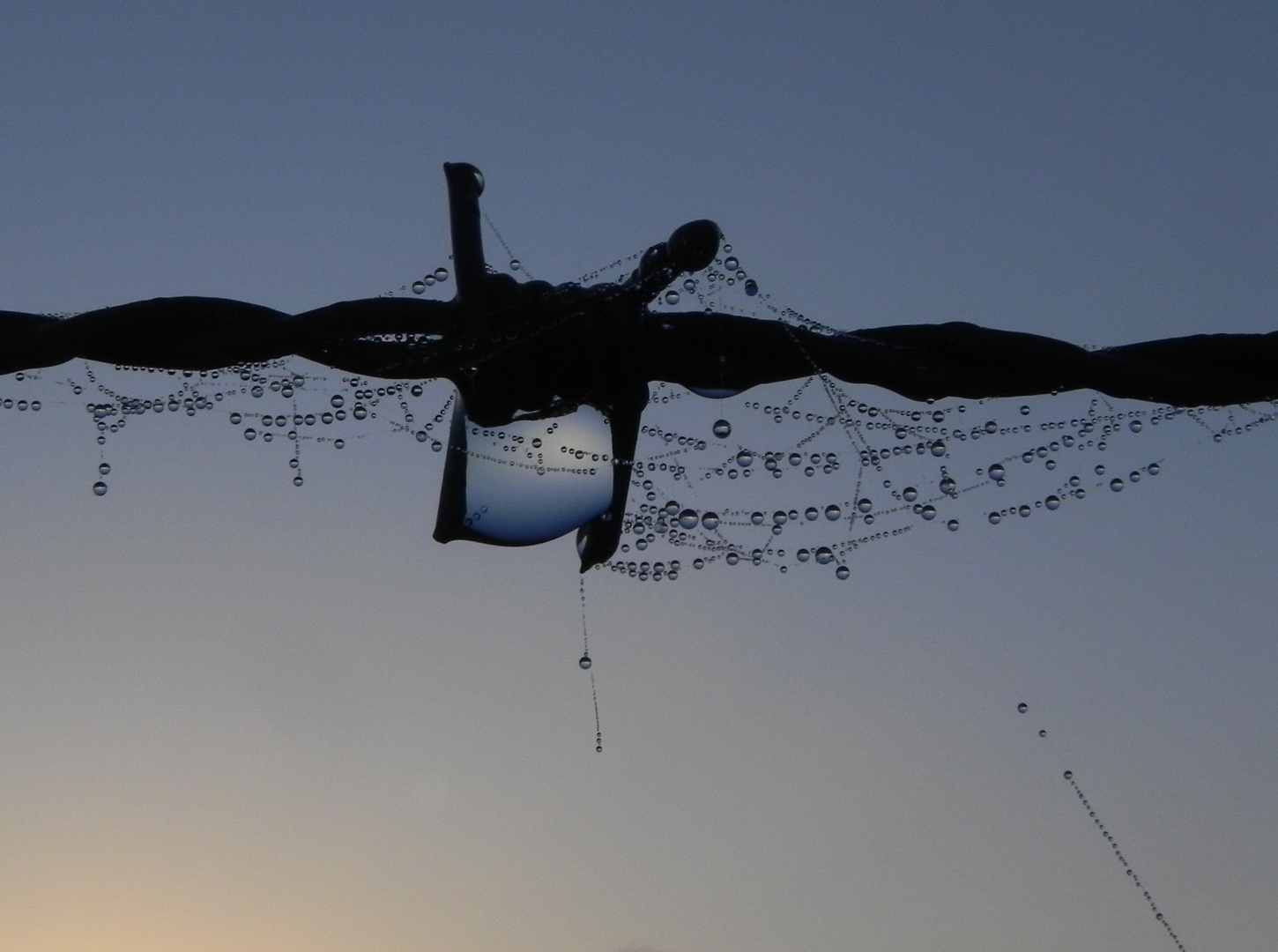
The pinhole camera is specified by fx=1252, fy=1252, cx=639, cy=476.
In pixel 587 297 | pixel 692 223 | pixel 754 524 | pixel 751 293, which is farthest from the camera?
pixel 754 524

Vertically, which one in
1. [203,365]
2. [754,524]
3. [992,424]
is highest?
[203,365]

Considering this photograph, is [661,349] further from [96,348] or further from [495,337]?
[96,348]

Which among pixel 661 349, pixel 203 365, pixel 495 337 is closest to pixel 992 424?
pixel 661 349

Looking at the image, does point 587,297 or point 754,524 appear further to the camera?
point 754,524

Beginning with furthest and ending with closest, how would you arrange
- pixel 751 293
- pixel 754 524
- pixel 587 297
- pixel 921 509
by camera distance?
pixel 754 524, pixel 921 509, pixel 751 293, pixel 587 297

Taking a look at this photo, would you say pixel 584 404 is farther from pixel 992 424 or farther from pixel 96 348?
pixel 992 424

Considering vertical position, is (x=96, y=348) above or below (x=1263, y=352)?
above
